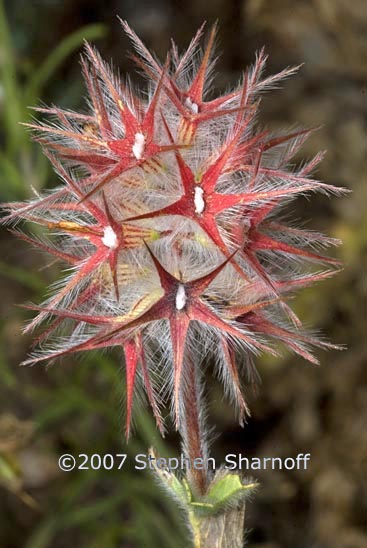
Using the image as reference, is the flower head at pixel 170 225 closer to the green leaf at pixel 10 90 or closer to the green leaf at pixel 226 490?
the green leaf at pixel 226 490

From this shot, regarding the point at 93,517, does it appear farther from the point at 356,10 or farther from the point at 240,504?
the point at 356,10

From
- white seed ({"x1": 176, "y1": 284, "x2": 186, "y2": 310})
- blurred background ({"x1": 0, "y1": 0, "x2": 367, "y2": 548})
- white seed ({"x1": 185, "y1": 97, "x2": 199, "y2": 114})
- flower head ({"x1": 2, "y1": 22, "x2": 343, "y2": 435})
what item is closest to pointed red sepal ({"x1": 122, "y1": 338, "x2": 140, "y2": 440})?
flower head ({"x1": 2, "y1": 22, "x2": 343, "y2": 435})

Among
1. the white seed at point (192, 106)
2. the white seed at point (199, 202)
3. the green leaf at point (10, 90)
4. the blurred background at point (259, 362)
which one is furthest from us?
the blurred background at point (259, 362)

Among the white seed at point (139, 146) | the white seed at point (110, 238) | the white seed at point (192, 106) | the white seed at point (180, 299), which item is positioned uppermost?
the white seed at point (192, 106)

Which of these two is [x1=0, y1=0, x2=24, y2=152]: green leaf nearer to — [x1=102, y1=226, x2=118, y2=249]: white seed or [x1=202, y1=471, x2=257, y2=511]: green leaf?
[x1=102, y1=226, x2=118, y2=249]: white seed

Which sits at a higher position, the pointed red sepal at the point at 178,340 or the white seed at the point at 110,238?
the white seed at the point at 110,238

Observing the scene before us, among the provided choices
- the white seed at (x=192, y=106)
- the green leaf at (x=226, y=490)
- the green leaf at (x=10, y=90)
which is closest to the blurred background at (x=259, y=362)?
the green leaf at (x=10, y=90)

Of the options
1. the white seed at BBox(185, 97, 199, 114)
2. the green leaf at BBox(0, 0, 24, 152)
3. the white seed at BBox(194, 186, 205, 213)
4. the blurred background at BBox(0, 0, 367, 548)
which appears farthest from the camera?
the blurred background at BBox(0, 0, 367, 548)
